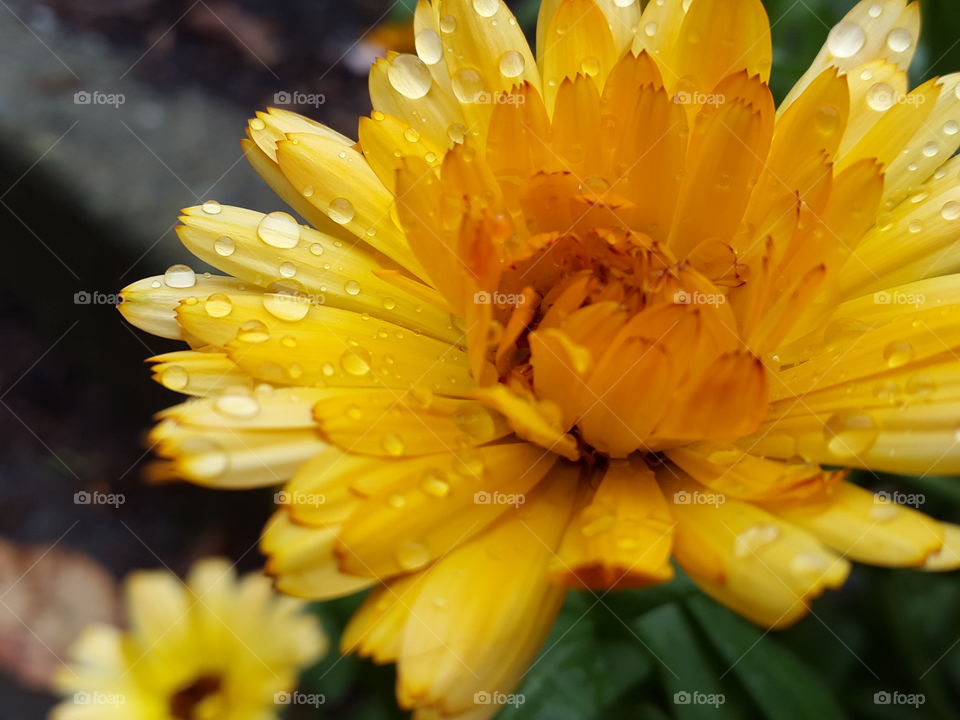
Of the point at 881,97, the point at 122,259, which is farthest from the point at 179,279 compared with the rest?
the point at 122,259

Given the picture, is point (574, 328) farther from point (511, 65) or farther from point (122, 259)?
point (122, 259)

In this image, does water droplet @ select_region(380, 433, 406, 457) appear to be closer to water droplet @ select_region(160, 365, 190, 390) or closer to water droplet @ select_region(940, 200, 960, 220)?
water droplet @ select_region(160, 365, 190, 390)

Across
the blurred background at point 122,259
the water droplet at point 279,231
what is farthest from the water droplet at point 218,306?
the blurred background at point 122,259

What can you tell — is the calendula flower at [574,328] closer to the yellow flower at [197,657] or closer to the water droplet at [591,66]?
the water droplet at [591,66]

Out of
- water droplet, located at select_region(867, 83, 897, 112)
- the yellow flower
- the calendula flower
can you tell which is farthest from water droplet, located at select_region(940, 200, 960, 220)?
the yellow flower

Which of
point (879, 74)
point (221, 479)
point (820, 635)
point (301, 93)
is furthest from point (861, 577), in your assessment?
point (301, 93)

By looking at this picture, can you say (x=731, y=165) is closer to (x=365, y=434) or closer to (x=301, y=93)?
(x=365, y=434)
